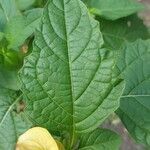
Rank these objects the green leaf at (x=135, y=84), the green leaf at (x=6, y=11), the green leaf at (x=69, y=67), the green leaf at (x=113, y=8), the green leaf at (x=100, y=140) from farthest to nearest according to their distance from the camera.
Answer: the green leaf at (x=113, y=8)
the green leaf at (x=6, y=11)
the green leaf at (x=135, y=84)
the green leaf at (x=100, y=140)
the green leaf at (x=69, y=67)

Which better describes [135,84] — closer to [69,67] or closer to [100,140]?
[100,140]

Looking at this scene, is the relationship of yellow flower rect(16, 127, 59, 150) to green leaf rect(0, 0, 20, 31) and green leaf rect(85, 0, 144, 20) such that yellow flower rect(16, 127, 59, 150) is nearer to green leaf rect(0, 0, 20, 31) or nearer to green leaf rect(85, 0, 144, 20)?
green leaf rect(0, 0, 20, 31)

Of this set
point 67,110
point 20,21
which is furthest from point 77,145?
point 20,21

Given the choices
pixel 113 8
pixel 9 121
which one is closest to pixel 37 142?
pixel 9 121

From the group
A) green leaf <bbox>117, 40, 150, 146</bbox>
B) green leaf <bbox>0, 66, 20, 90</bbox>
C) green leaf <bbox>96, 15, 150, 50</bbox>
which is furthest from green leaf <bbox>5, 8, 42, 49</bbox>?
green leaf <bbox>96, 15, 150, 50</bbox>

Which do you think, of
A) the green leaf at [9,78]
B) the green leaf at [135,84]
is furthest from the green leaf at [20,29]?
the green leaf at [135,84]

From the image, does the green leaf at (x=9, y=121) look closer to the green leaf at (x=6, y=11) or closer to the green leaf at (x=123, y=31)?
the green leaf at (x=6, y=11)
